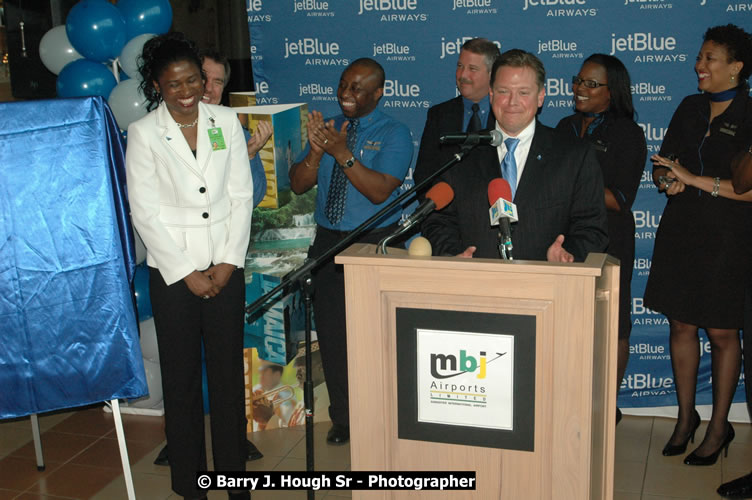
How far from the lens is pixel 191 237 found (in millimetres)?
3123

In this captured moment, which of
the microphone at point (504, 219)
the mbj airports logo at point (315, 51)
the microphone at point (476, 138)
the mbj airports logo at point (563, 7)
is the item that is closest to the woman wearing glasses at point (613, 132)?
the mbj airports logo at point (563, 7)

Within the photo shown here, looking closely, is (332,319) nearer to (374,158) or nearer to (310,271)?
(374,158)

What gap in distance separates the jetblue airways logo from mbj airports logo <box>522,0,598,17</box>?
2585 millimetres

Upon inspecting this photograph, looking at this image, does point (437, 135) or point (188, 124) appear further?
point (437, 135)

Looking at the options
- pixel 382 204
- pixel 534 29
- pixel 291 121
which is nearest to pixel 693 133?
pixel 534 29

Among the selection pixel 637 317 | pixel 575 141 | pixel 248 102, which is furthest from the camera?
pixel 248 102

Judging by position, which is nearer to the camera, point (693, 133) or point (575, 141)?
point (575, 141)

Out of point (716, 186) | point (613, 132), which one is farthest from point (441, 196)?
point (716, 186)

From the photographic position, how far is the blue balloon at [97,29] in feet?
14.5

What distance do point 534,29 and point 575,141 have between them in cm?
163

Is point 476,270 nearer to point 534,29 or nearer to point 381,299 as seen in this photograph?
point 381,299

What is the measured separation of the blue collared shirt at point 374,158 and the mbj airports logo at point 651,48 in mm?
1262

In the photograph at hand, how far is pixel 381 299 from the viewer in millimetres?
2279

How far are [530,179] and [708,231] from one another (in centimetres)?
135
